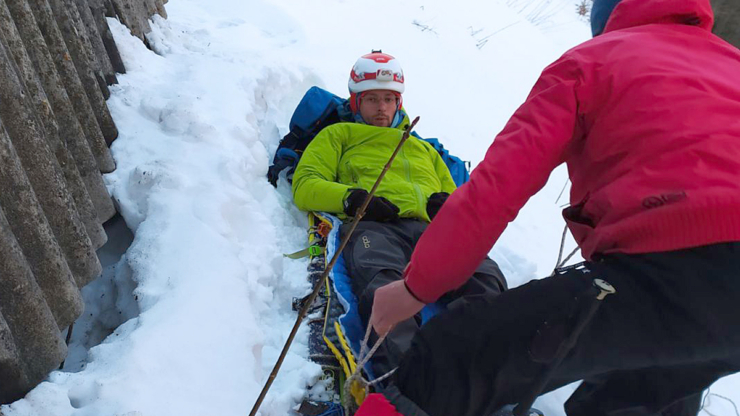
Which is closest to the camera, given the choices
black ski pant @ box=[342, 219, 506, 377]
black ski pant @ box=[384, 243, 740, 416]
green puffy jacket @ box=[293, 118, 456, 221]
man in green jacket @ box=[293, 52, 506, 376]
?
black ski pant @ box=[384, 243, 740, 416]

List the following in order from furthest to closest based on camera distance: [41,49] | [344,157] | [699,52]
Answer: [344,157], [41,49], [699,52]

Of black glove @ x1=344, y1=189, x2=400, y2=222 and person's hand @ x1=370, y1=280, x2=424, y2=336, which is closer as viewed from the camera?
person's hand @ x1=370, y1=280, x2=424, y2=336

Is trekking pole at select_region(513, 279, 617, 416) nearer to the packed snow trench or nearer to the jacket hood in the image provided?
the jacket hood

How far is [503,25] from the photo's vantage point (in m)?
8.98

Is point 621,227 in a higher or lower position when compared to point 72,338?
higher

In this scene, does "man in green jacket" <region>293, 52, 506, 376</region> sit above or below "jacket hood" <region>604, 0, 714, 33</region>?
below

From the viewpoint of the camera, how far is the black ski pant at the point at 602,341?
1201 millimetres

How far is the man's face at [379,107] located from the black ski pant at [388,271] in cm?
95

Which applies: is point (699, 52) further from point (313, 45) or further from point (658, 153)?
point (313, 45)

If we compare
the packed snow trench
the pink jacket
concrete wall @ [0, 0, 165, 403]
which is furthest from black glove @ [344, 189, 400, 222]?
the pink jacket

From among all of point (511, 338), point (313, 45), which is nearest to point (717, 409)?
point (511, 338)

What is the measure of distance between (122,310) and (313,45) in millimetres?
4145

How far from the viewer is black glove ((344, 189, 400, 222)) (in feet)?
9.55

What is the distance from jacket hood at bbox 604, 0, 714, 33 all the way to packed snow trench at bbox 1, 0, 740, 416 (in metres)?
1.59
